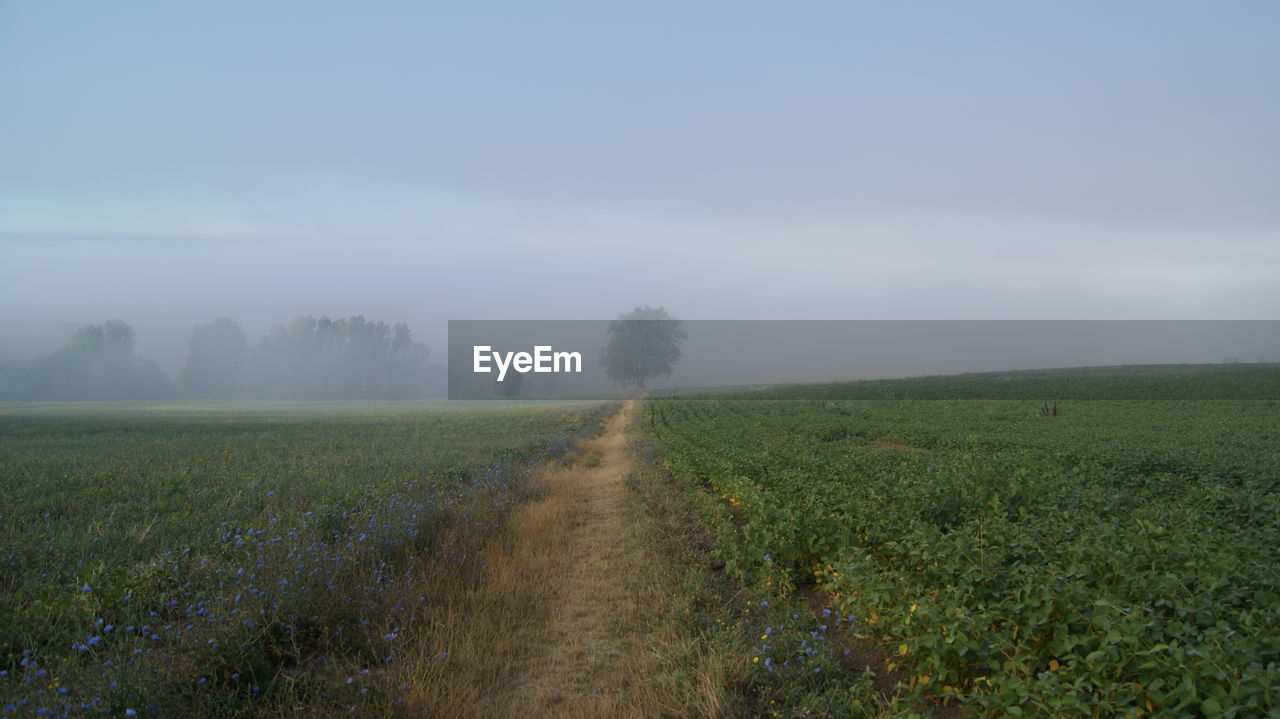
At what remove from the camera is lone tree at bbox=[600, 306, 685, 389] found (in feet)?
368

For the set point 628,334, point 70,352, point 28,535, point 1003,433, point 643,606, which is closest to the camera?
point 643,606

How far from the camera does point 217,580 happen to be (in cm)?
570

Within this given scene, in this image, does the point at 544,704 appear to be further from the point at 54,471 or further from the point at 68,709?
the point at 54,471

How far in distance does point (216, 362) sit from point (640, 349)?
256ft

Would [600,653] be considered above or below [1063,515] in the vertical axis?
below

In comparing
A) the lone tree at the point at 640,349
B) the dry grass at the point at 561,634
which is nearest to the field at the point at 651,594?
the dry grass at the point at 561,634

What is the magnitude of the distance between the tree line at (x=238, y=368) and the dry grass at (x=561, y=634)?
119951mm

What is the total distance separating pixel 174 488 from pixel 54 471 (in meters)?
4.20

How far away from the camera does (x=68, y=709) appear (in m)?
3.34

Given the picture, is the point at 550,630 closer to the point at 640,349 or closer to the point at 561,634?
the point at 561,634

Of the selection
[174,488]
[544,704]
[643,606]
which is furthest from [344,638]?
[174,488]

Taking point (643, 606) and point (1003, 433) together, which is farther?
point (1003, 433)

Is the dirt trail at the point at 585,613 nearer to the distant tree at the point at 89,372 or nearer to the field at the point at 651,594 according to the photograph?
the field at the point at 651,594

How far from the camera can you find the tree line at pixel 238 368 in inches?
3698
